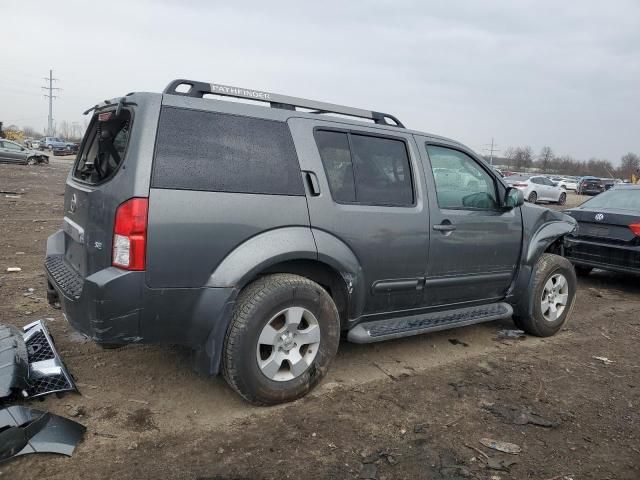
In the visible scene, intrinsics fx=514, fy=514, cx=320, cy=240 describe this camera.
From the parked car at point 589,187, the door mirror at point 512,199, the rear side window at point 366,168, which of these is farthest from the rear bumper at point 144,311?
the parked car at point 589,187

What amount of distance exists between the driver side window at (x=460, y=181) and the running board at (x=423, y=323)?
0.90 metres

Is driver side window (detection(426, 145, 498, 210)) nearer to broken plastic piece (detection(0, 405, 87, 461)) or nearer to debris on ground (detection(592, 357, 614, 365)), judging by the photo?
debris on ground (detection(592, 357, 614, 365))

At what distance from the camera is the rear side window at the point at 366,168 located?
3.64 meters

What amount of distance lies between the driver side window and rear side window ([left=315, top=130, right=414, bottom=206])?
34 cm

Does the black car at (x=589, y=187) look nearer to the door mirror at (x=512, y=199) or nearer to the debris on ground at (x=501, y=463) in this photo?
the door mirror at (x=512, y=199)

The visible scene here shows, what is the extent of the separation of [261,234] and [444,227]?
163cm

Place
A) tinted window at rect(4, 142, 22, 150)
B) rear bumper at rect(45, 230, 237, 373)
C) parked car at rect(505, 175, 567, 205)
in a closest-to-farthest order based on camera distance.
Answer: rear bumper at rect(45, 230, 237, 373)
parked car at rect(505, 175, 567, 205)
tinted window at rect(4, 142, 22, 150)

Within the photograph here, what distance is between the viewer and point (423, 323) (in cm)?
411

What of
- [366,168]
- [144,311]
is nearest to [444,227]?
[366,168]

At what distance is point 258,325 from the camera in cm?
315

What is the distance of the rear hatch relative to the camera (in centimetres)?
295

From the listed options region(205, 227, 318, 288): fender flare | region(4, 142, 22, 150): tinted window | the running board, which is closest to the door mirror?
the running board

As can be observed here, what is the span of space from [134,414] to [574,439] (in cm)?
270

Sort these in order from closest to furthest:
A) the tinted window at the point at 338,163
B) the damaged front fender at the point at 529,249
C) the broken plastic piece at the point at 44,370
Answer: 1. the broken plastic piece at the point at 44,370
2. the tinted window at the point at 338,163
3. the damaged front fender at the point at 529,249
